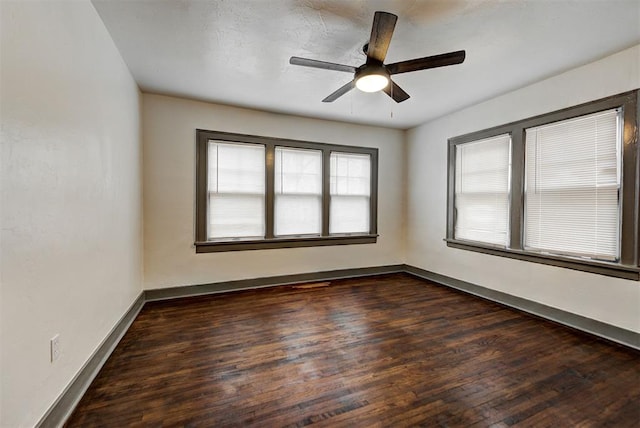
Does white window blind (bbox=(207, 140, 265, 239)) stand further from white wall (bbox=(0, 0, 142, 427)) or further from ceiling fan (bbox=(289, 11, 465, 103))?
ceiling fan (bbox=(289, 11, 465, 103))

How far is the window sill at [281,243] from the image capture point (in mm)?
4031

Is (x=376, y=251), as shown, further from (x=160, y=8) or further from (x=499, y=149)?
(x=160, y=8)

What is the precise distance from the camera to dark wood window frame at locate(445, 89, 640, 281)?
256 centimetres

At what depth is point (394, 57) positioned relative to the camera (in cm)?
275

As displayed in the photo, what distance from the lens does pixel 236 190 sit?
4188 mm

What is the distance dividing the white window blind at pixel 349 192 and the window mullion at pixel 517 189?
7.30ft

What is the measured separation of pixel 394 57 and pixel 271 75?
4.40ft

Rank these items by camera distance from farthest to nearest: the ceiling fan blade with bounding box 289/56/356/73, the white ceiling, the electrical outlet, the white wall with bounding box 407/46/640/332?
the white wall with bounding box 407/46/640/332 < the ceiling fan blade with bounding box 289/56/356/73 < the white ceiling < the electrical outlet

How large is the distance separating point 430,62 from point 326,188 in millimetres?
2790

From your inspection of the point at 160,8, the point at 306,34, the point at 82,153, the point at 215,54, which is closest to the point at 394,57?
the point at 306,34

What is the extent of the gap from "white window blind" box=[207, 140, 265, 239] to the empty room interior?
0.11 ft

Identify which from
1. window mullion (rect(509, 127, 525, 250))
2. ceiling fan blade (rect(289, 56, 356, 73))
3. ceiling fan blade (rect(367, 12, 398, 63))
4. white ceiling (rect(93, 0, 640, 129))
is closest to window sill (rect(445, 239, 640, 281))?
window mullion (rect(509, 127, 525, 250))

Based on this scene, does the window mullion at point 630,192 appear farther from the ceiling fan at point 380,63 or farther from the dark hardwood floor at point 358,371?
the ceiling fan at point 380,63

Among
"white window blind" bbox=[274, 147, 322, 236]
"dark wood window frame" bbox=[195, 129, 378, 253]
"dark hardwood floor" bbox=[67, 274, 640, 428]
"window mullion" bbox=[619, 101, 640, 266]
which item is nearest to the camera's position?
"dark hardwood floor" bbox=[67, 274, 640, 428]
